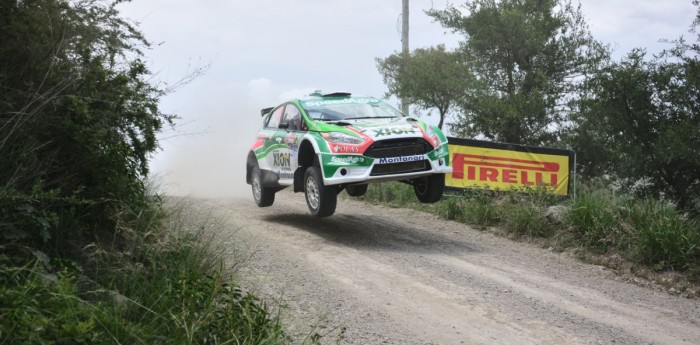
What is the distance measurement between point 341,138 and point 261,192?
339 centimetres

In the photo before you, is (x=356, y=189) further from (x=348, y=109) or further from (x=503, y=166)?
(x=503, y=166)

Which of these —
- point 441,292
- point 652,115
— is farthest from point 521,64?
point 441,292

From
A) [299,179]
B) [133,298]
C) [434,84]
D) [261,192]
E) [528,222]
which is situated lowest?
[133,298]

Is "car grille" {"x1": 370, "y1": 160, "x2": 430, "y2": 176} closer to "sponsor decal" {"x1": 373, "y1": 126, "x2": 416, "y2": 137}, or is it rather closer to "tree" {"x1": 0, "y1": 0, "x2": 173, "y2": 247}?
"sponsor decal" {"x1": 373, "y1": 126, "x2": 416, "y2": 137}

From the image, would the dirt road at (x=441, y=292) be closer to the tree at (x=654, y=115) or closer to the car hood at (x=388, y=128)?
the car hood at (x=388, y=128)

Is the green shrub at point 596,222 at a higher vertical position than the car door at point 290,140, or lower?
lower

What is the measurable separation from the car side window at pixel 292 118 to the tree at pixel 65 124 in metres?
5.38

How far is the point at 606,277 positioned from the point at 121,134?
7.35m

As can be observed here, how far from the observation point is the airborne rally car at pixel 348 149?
11.2 meters

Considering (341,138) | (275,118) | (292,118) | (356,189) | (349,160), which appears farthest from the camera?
(275,118)

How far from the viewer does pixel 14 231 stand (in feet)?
19.5

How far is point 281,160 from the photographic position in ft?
43.3

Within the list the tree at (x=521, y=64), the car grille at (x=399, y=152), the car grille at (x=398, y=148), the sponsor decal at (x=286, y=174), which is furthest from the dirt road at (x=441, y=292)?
the tree at (x=521, y=64)

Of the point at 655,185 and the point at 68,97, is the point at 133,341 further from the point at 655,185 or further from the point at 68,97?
the point at 655,185
